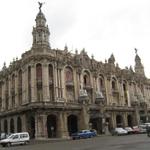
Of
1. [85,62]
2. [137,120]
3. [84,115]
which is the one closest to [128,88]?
[137,120]

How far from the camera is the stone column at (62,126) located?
5520 cm

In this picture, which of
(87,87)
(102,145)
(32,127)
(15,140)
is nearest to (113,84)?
Result: (87,87)

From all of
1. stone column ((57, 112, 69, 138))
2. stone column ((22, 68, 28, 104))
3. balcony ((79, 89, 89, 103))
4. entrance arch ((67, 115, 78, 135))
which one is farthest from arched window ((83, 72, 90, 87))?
stone column ((22, 68, 28, 104))

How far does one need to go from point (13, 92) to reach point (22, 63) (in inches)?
283

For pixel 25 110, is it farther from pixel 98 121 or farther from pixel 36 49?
pixel 98 121

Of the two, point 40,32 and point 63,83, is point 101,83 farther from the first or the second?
point 40,32

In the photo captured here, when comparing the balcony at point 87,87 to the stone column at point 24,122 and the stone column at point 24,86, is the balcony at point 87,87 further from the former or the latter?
the stone column at point 24,122

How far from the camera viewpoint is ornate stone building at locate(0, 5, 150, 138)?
2191 inches

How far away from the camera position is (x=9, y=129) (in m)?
62.7

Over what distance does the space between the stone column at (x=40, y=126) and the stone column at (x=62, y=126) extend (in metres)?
3.39

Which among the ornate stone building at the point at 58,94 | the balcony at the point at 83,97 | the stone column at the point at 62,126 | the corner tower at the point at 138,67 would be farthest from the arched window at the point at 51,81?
the corner tower at the point at 138,67

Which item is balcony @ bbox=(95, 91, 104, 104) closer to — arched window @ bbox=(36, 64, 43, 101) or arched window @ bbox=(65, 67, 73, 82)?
arched window @ bbox=(65, 67, 73, 82)

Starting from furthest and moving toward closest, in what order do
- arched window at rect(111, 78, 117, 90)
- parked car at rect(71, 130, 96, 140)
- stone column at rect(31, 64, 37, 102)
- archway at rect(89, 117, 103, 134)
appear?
1. arched window at rect(111, 78, 117, 90)
2. archway at rect(89, 117, 103, 134)
3. stone column at rect(31, 64, 37, 102)
4. parked car at rect(71, 130, 96, 140)

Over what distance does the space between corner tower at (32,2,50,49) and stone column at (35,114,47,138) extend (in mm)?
14899
